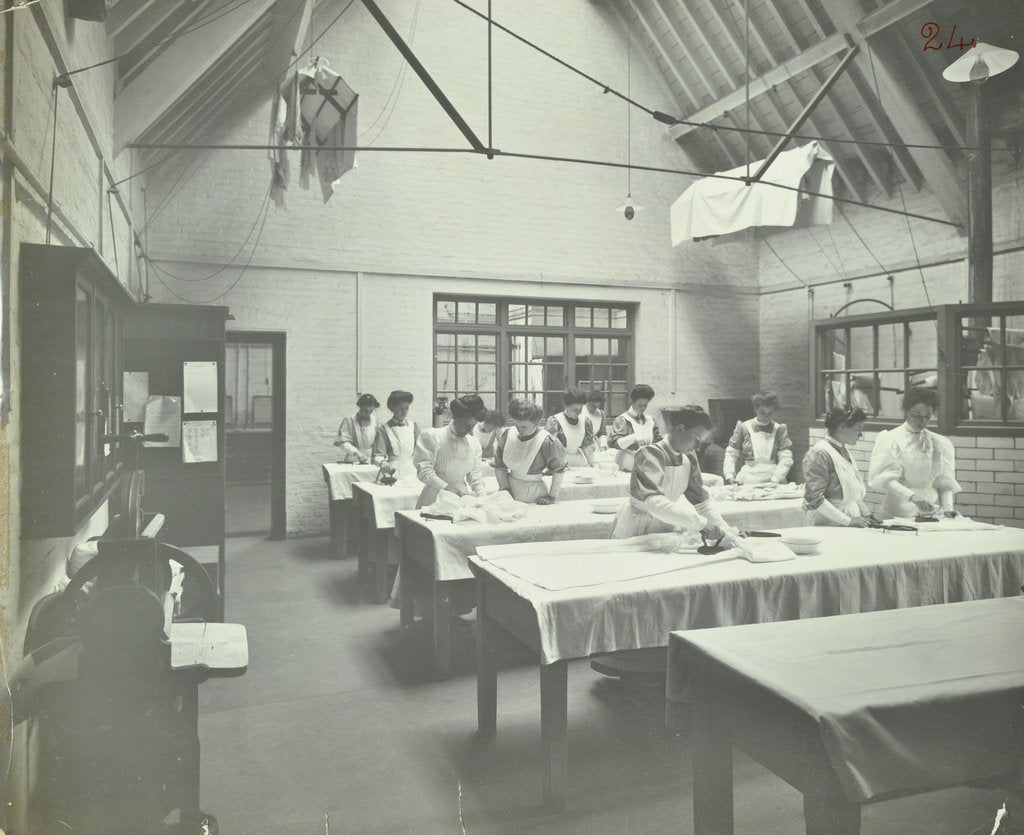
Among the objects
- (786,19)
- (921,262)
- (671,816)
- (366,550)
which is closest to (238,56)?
(366,550)

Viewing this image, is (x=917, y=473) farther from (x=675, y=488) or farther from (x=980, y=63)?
(x=980, y=63)

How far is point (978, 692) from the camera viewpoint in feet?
6.55

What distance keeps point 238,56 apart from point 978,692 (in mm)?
7128

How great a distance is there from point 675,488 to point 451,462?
6.68 feet

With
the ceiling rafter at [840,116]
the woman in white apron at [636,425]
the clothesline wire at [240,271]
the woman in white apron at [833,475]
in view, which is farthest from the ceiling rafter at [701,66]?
the woman in white apron at [833,475]

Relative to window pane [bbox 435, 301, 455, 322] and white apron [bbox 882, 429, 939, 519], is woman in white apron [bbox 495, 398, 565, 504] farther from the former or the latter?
window pane [bbox 435, 301, 455, 322]

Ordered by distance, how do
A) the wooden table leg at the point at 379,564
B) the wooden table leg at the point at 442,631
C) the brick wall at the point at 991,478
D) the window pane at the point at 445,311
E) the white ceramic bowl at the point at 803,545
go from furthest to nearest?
the window pane at the point at 445,311
the brick wall at the point at 991,478
the wooden table leg at the point at 379,564
the wooden table leg at the point at 442,631
the white ceramic bowl at the point at 803,545

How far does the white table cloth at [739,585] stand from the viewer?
3020mm

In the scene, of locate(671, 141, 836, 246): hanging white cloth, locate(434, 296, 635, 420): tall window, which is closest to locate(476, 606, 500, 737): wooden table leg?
locate(671, 141, 836, 246): hanging white cloth

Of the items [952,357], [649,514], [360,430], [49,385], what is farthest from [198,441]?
[952,357]

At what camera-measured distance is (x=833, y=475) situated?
482 cm

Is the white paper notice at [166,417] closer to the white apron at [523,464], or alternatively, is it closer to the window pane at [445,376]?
the white apron at [523,464]

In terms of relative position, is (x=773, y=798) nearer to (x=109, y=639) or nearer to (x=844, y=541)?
(x=844, y=541)

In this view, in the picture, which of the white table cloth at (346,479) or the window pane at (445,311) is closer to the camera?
the white table cloth at (346,479)
